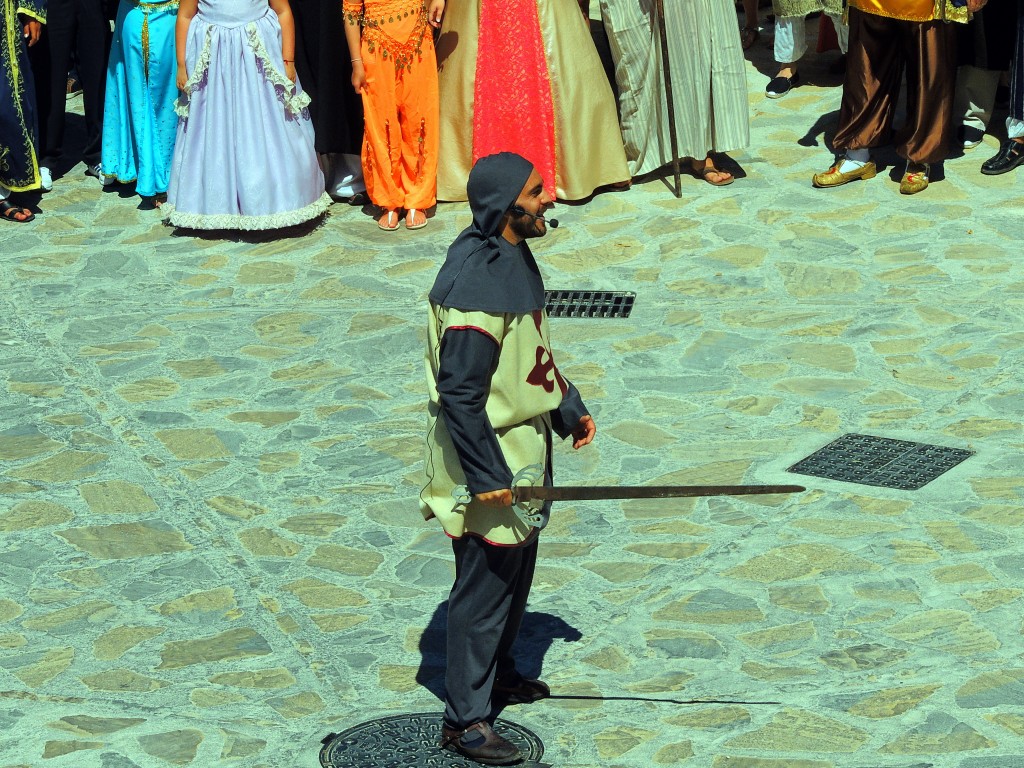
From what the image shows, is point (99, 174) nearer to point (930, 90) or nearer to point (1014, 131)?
point (930, 90)

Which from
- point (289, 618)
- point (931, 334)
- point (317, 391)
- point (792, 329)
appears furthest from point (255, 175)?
point (289, 618)

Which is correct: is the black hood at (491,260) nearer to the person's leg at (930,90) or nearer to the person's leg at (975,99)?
the person's leg at (930,90)

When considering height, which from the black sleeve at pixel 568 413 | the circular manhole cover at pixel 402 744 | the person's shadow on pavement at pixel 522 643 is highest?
the black sleeve at pixel 568 413

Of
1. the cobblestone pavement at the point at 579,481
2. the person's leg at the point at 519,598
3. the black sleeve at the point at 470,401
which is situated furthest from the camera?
the cobblestone pavement at the point at 579,481

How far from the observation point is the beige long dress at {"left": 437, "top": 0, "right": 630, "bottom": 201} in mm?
9742

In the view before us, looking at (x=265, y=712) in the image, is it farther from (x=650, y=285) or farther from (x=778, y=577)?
(x=650, y=285)

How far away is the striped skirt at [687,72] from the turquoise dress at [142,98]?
249 centimetres

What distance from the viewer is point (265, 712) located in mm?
5094

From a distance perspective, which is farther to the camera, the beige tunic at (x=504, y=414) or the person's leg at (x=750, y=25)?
the person's leg at (x=750, y=25)

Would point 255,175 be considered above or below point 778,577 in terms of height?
above

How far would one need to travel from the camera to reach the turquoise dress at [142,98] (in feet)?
32.5

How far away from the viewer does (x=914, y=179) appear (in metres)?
9.68

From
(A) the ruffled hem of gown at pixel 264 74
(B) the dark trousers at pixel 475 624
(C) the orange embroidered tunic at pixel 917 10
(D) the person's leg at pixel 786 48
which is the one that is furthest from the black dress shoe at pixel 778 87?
(B) the dark trousers at pixel 475 624

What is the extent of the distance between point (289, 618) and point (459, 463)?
4.29ft
